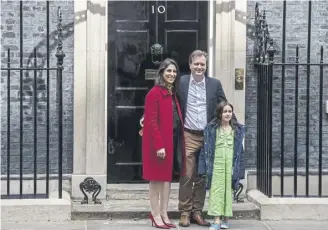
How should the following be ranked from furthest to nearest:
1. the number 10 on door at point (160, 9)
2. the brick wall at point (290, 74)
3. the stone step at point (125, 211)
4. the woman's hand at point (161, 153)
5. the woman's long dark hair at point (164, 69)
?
the number 10 on door at point (160, 9) → the brick wall at point (290, 74) → the stone step at point (125, 211) → the woman's long dark hair at point (164, 69) → the woman's hand at point (161, 153)

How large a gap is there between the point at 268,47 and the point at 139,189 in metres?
2.13

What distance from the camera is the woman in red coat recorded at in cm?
725

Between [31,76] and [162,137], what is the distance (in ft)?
6.15

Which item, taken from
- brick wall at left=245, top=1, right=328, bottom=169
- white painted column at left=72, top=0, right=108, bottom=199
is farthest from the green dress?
white painted column at left=72, top=0, right=108, bottom=199

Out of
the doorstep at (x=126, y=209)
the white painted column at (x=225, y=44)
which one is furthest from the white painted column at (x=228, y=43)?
the doorstep at (x=126, y=209)

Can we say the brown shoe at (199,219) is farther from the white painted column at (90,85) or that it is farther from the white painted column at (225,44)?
the white painted column at (225,44)

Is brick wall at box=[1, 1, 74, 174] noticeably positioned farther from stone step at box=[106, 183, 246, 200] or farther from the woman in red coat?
the woman in red coat

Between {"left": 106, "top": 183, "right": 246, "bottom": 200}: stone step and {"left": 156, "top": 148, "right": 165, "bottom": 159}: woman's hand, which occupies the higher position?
{"left": 156, "top": 148, "right": 165, "bottom": 159}: woman's hand

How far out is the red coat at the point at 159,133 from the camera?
23.8 ft

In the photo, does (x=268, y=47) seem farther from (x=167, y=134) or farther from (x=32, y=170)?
(x=32, y=170)

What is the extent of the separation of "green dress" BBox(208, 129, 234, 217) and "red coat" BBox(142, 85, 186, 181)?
43cm

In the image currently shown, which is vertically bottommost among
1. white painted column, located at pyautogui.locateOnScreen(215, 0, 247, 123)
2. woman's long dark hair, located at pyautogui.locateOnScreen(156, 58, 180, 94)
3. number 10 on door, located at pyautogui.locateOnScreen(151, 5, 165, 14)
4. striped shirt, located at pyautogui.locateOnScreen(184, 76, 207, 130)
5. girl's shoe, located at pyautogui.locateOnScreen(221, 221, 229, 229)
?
girl's shoe, located at pyautogui.locateOnScreen(221, 221, 229, 229)

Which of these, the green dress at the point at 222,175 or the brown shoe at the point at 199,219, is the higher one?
the green dress at the point at 222,175

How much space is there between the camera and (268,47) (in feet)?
26.6
